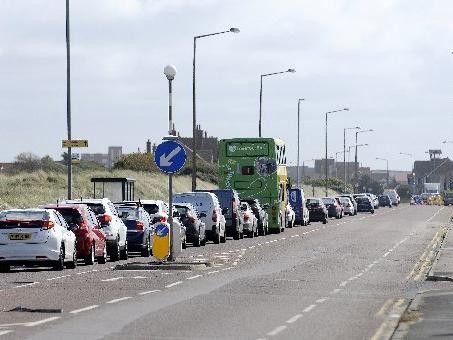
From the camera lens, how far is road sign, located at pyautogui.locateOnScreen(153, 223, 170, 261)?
110ft

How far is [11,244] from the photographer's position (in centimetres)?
3106

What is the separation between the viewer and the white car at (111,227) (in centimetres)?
3647

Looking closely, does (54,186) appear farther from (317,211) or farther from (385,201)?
(385,201)

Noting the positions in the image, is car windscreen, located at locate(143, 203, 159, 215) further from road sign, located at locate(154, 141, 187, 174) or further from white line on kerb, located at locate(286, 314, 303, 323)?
white line on kerb, located at locate(286, 314, 303, 323)

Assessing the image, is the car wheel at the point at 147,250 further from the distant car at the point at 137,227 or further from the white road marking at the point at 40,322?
the white road marking at the point at 40,322

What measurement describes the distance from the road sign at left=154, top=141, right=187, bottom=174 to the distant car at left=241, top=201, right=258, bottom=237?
24419mm

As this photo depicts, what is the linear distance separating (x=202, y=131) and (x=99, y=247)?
15353 cm

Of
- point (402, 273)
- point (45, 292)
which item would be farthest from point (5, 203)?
point (45, 292)

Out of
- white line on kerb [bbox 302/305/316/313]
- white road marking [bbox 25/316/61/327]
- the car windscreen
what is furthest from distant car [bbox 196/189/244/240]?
white road marking [bbox 25/316/61/327]

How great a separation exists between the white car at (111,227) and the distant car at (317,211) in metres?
46.2

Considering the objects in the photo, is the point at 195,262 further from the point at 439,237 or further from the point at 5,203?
the point at 5,203

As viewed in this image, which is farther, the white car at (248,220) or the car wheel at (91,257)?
the white car at (248,220)

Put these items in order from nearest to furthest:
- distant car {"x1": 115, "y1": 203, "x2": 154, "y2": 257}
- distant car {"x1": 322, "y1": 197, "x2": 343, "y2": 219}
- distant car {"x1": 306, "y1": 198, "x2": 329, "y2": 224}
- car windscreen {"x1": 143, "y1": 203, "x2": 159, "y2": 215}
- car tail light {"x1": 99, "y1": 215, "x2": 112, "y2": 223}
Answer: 1. car tail light {"x1": 99, "y1": 215, "x2": 112, "y2": 223}
2. distant car {"x1": 115, "y1": 203, "x2": 154, "y2": 257}
3. car windscreen {"x1": 143, "y1": 203, "x2": 159, "y2": 215}
4. distant car {"x1": 306, "y1": 198, "x2": 329, "y2": 224}
5. distant car {"x1": 322, "y1": 197, "x2": 343, "y2": 219}

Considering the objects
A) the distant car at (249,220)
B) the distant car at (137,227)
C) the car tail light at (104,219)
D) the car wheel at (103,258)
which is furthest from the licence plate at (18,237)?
the distant car at (249,220)
